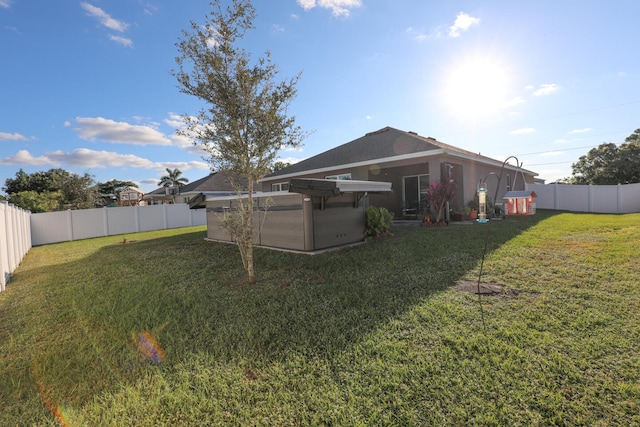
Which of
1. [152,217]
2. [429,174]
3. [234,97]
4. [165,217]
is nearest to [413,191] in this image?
[429,174]

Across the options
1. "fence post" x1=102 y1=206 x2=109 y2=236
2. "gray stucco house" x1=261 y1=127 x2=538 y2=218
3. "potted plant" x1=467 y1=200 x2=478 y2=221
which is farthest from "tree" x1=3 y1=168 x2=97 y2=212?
"potted plant" x1=467 y1=200 x2=478 y2=221

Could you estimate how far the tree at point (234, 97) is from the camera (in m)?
4.50

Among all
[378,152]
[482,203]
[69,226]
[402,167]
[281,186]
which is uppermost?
[378,152]

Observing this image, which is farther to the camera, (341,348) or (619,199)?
(619,199)

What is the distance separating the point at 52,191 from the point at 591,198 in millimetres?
49220

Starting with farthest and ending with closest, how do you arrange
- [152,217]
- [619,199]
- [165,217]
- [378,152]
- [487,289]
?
1. [165,217]
2. [152,217]
3. [619,199]
4. [378,152]
5. [487,289]

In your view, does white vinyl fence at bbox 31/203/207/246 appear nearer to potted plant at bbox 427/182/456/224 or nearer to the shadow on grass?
the shadow on grass

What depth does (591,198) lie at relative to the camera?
15992 millimetres

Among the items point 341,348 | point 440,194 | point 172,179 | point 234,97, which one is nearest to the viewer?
point 341,348

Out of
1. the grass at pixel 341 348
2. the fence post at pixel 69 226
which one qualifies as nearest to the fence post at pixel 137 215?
the fence post at pixel 69 226

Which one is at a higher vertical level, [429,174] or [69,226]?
[429,174]

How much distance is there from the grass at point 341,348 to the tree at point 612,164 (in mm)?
25082

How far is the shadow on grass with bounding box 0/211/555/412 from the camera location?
267 cm

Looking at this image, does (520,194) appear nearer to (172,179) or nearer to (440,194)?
(440,194)
